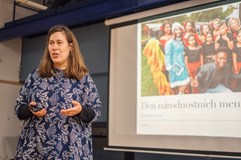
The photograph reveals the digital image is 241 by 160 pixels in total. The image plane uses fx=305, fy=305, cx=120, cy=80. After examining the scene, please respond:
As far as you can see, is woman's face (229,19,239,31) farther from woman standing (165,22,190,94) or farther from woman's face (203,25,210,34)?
woman standing (165,22,190,94)

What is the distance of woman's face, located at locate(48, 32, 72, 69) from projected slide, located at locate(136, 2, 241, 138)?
0.98 metres

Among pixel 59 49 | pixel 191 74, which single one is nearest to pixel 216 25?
pixel 191 74

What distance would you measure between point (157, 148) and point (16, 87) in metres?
2.47

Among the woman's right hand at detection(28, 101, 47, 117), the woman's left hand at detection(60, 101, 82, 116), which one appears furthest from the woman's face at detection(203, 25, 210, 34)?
the woman's right hand at detection(28, 101, 47, 117)

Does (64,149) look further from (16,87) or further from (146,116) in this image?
(16,87)

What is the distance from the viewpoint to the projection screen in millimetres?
2002

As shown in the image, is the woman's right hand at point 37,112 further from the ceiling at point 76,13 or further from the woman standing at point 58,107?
the ceiling at point 76,13

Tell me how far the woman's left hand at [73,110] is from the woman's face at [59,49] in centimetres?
24

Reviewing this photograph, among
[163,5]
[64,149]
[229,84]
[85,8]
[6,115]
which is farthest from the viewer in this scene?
[6,115]

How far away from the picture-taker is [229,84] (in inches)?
78.8

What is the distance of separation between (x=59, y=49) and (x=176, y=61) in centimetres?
107

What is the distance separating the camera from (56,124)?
56.4 inches

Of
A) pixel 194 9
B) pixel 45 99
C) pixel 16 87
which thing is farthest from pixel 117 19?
pixel 16 87

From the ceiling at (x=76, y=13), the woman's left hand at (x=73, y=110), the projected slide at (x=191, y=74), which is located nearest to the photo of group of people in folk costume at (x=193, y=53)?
the projected slide at (x=191, y=74)
